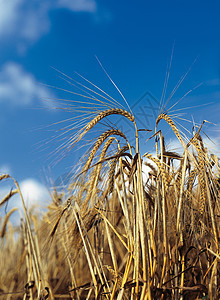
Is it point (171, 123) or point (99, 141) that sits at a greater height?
point (171, 123)

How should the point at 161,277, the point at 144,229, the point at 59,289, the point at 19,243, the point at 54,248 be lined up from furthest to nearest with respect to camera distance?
the point at 19,243 < the point at 54,248 < the point at 59,289 < the point at 161,277 < the point at 144,229

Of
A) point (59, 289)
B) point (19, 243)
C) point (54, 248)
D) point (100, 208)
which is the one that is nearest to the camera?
point (100, 208)

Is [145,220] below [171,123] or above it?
below

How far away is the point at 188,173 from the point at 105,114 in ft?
2.19

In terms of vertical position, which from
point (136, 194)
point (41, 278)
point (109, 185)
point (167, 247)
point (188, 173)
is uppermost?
point (188, 173)

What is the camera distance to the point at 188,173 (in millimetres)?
1973

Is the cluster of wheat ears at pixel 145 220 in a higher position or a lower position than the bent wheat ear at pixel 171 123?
lower

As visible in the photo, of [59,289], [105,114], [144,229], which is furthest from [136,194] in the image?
[59,289]

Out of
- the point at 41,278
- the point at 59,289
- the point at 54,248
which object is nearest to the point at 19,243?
the point at 54,248

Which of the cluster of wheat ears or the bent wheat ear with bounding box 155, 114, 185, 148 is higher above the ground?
the bent wheat ear with bounding box 155, 114, 185, 148

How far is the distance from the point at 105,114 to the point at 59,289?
83.0 inches

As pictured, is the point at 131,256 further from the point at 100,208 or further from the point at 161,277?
the point at 100,208

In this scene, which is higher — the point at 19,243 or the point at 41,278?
the point at 19,243

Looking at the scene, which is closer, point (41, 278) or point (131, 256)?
point (131, 256)
